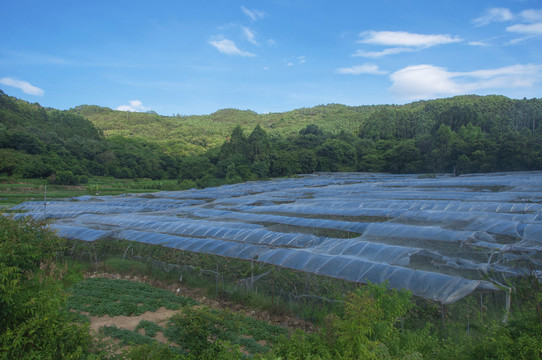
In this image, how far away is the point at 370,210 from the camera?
1686 cm

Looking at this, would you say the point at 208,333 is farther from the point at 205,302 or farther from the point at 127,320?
the point at 205,302

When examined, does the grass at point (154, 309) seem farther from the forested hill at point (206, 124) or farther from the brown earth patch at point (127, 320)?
the forested hill at point (206, 124)

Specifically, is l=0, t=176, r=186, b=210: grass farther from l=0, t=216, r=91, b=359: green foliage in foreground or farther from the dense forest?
l=0, t=216, r=91, b=359: green foliage in foreground

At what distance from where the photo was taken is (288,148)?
59.2 m

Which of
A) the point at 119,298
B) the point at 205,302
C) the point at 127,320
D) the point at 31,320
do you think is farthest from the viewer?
the point at 205,302

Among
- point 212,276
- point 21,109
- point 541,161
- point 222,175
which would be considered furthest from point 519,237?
point 21,109

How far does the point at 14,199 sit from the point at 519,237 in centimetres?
3459

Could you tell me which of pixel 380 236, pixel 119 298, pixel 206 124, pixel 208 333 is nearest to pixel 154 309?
pixel 119 298

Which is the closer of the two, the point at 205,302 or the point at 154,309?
the point at 154,309

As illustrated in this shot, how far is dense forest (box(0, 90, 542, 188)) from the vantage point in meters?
38.5

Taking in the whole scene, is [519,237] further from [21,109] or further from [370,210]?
[21,109]

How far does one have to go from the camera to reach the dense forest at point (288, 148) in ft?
126

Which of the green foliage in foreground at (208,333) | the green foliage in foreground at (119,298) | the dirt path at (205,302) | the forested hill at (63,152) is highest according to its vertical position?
the forested hill at (63,152)

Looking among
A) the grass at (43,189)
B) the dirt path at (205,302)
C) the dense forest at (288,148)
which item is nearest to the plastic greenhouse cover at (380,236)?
the dirt path at (205,302)
